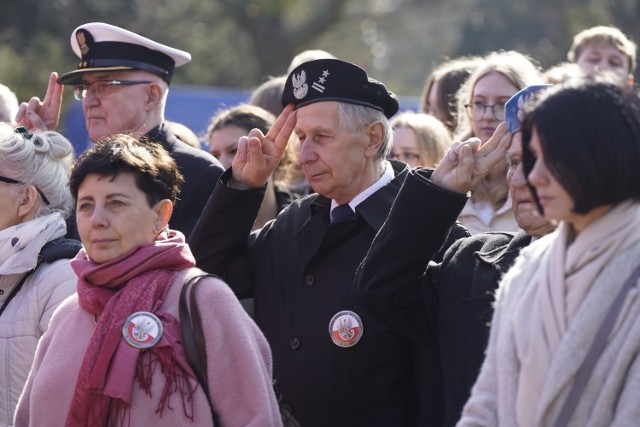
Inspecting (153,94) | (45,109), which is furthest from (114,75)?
(45,109)

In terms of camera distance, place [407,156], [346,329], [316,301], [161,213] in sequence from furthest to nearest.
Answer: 1. [407,156]
2. [316,301]
3. [346,329]
4. [161,213]

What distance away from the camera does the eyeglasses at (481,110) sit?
5.92 metres

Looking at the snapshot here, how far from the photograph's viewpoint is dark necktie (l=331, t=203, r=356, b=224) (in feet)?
14.7

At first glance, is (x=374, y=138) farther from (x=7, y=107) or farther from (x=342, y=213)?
(x=7, y=107)

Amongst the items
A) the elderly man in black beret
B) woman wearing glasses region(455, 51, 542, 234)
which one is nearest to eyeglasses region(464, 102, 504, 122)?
woman wearing glasses region(455, 51, 542, 234)

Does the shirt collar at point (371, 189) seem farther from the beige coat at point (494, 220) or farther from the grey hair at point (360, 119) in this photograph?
the beige coat at point (494, 220)

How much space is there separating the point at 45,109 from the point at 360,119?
7.70 feet

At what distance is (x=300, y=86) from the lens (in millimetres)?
4637

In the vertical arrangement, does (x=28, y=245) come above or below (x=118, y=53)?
below

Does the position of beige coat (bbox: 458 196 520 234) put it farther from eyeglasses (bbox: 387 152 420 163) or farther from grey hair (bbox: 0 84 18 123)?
grey hair (bbox: 0 84 18 123)

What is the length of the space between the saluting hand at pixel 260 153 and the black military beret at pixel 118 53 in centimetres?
135

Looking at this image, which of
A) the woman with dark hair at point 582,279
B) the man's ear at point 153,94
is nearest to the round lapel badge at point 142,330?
the woman with dark hair at point 582,279

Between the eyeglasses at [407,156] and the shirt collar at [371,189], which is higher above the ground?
the eyeglasses at [407,156]

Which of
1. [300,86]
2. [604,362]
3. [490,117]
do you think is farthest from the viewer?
[490,117]
